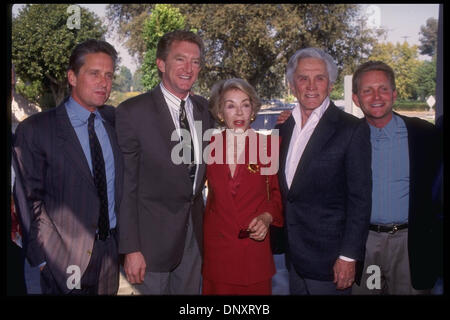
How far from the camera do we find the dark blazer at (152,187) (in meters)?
2.53

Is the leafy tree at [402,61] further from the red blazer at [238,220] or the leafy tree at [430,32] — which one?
the red blazer at [238,220]

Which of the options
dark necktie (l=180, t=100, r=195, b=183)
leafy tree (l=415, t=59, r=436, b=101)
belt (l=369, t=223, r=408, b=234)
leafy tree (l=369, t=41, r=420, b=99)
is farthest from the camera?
leafy tree (l=415, t=59, r=436, b=101)

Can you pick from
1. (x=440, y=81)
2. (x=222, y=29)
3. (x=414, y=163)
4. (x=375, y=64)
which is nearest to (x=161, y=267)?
(x=414, y=163)

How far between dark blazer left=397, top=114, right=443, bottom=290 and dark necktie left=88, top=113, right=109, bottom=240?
2307mm

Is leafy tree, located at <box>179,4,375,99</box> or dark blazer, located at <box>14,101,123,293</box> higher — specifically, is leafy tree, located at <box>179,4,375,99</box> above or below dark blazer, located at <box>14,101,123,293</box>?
above

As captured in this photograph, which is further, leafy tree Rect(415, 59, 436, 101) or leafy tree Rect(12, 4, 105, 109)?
leafy tree Rect(415, 59, 436, 101)

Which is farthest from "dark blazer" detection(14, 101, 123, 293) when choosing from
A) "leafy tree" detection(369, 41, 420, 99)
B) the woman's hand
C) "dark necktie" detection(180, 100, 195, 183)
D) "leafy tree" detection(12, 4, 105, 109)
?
"leafy tree" detection(369, 41, 420, 99)

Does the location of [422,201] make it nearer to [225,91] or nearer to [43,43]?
[225,91]

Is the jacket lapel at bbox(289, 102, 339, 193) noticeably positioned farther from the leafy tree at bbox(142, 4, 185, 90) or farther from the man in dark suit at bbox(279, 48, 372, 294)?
the leafy tree at bbox(142, 4, 185, 90)

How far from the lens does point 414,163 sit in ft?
9.02

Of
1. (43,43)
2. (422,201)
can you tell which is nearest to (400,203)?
(422,201)

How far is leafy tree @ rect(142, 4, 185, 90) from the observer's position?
1343 centimetres

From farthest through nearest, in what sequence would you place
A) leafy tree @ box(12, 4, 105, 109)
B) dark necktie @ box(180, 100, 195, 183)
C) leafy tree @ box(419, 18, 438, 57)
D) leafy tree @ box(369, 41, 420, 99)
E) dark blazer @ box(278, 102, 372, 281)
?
1. leafy tree @ box(369, 41, 420, 99)
2. leafy tree @ box(12, 4, 105, 109)
3. leafy tree @ box(419, 18, 438, 57)
4. dark necktie @ box(180, 100, 195, 183)
5. dark blazer @ box(278, 102, 372, 281)
